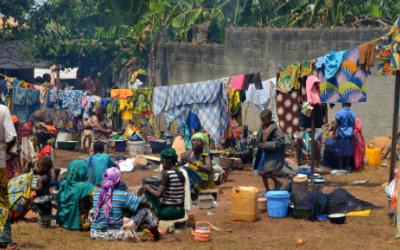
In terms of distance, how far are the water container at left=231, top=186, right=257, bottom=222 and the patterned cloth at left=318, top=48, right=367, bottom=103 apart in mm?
2633

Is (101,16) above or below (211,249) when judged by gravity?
above

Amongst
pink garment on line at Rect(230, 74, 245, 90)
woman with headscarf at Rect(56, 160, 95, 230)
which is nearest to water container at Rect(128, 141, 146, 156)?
pink garment on line at Rect(230, 74, 245, 90)

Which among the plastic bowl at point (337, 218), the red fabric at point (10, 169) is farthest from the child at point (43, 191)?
the plastic bowl at point (337, 218)

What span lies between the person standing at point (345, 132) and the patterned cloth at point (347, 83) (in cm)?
334

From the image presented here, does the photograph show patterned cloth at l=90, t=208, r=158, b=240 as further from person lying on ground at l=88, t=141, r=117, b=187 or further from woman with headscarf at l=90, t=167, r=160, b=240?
person lying on ground at l=88, t=141, r=117, b=187

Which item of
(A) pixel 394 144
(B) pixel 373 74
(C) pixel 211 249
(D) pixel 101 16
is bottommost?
(C) pixel 211 249

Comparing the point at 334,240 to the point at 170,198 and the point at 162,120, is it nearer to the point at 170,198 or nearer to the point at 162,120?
the point at 170,198

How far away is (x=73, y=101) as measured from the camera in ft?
75.2

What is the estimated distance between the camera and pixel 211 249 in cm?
1051

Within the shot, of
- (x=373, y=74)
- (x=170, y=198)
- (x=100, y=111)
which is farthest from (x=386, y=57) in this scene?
(x=100, y=111)

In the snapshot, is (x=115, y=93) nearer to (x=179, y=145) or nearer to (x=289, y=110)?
(x=179, y=145)

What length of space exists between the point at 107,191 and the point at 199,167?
9.07 feet

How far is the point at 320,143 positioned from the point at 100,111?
5.07 meters

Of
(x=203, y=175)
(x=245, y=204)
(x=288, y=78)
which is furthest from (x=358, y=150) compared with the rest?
(x=245, y=204)
